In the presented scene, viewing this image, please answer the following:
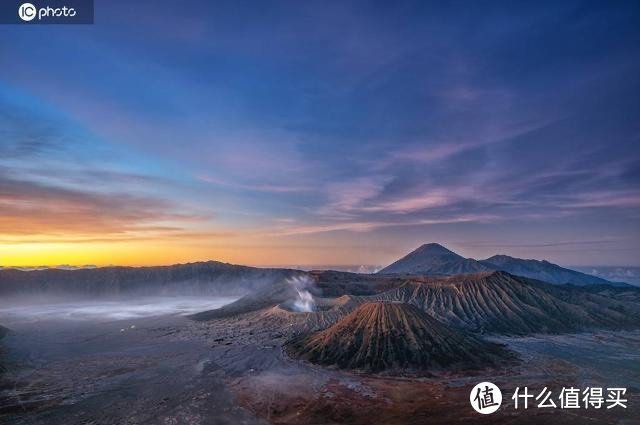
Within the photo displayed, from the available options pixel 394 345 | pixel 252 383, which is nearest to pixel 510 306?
pixel 394 345

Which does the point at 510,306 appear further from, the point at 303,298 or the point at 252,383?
the point at 252,383

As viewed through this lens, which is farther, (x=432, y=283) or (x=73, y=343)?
(x=432, y=283)

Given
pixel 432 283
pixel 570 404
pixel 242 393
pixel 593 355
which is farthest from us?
pixel 432 283

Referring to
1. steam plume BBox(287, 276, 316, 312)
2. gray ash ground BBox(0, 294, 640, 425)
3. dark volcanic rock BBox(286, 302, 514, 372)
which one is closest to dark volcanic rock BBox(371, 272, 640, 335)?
A: gray ash ground BBox(0, 294, 640, 425)

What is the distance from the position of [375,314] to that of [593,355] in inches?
1001

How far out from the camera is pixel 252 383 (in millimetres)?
33656

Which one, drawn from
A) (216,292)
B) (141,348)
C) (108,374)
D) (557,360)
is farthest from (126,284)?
(557,360)

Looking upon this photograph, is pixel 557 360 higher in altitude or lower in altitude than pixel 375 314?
lower

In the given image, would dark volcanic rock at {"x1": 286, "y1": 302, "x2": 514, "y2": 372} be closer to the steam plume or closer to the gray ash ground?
the gray ash ground

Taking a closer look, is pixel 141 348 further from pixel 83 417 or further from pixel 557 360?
pixel 557 360

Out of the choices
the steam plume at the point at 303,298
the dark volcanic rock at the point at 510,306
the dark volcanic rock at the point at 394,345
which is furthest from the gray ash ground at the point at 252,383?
the steam plume at the point at 303,298

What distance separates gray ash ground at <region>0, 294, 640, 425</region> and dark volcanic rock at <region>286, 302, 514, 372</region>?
2.04m

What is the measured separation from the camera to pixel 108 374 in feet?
123

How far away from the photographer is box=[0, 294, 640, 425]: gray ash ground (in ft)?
87.1
